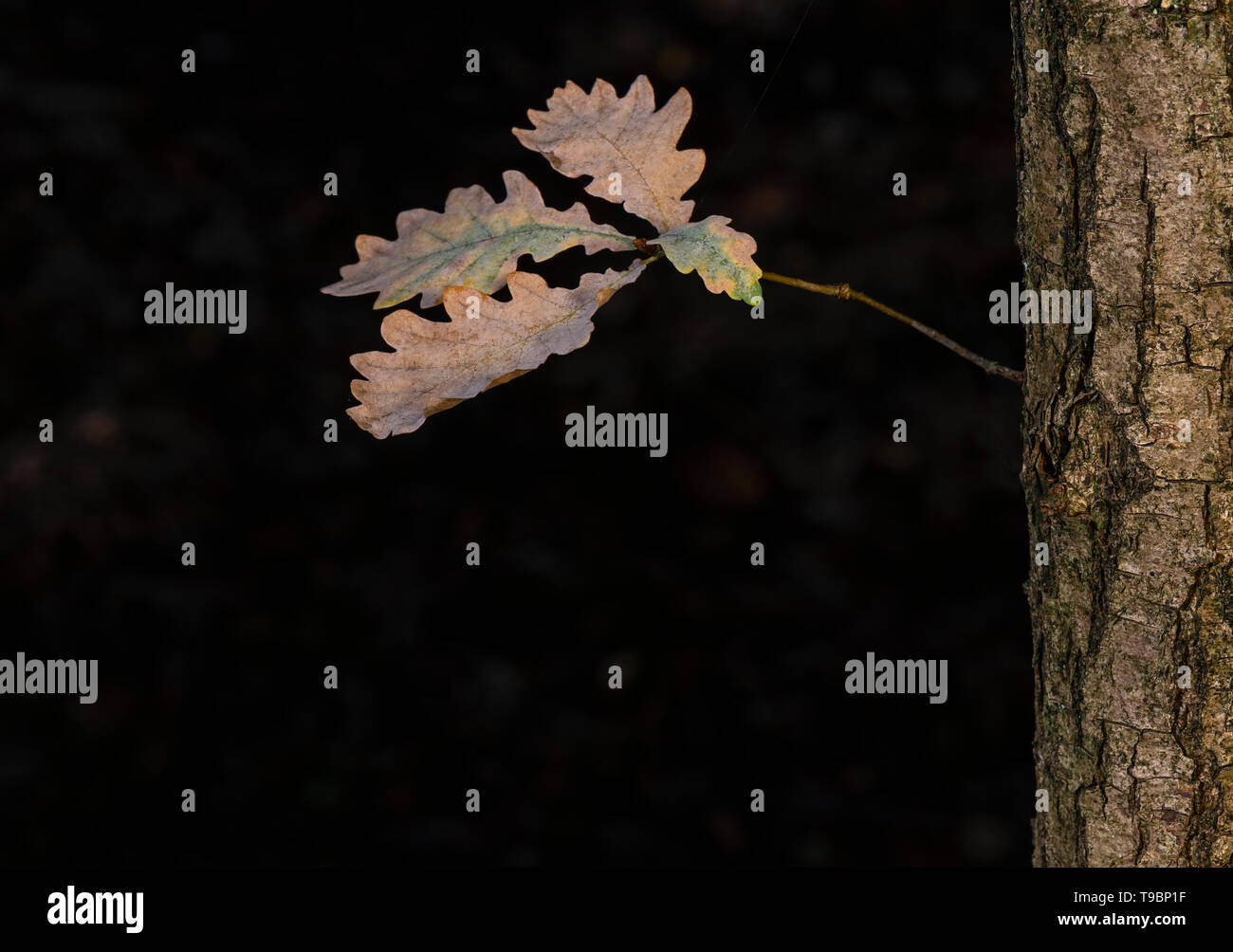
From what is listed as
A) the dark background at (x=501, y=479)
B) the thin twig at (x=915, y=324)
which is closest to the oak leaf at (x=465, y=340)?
the thin twig at (x=915, y=324)

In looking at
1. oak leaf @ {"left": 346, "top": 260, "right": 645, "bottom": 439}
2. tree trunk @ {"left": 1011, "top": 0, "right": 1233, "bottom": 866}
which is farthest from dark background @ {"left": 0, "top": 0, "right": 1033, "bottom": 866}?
oak leaf @ {"left": 346, "top": 260, "right": 645, "bottom": 439}

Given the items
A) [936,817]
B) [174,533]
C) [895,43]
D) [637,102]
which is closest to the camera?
[637,102]

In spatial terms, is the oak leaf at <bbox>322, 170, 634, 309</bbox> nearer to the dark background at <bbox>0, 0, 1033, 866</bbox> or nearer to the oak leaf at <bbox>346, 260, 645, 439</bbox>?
the oak leaf at <bbox>346, 260, 645, 439</bbox>

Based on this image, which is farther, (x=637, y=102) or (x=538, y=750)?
(x=538, y=750)

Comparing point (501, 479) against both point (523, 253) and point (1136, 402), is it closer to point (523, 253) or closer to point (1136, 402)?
point (523, 253)

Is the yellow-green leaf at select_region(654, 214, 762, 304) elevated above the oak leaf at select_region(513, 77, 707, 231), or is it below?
below

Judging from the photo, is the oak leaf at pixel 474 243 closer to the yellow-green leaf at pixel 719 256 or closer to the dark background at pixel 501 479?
the yellow-green leaf at pixel 719 256
